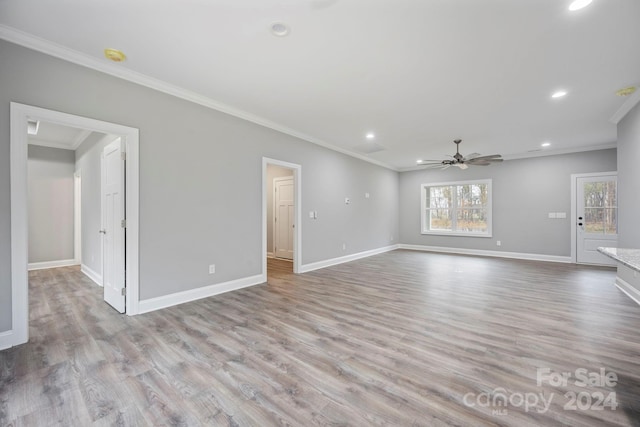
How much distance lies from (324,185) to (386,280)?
2.42 metres

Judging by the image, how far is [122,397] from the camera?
69.2 inches

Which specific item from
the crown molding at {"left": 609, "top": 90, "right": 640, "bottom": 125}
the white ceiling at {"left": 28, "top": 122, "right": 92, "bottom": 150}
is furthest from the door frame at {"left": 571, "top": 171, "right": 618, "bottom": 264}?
the white ceiling at {"left": 28, "top": 122, "right": 92, "bottom": 150}

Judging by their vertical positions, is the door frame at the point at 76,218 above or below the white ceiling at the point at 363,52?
below

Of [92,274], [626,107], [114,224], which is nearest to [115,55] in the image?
[114,224]

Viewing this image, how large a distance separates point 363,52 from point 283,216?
498 cm

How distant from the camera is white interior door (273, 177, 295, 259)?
693 cm

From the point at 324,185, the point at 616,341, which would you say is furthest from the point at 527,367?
the point at 324,185

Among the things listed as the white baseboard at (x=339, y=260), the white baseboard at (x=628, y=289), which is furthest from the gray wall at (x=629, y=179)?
the white baseboard at (x=339, y=260)

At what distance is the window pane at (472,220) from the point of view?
7688mm

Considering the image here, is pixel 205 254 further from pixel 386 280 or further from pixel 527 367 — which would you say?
pixel 527 367

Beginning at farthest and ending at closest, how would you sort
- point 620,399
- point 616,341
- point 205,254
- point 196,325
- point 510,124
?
point 510,124 < point 205,254 < point 196,325 < point 616,341 < point 620,399

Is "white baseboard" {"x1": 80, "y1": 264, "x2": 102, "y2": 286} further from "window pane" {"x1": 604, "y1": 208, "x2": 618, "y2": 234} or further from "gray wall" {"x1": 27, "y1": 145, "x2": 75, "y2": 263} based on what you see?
"window pane" {"x1": 604, "y1": 208, "x2": 618, "y2": 234}

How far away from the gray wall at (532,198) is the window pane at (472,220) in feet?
0.87

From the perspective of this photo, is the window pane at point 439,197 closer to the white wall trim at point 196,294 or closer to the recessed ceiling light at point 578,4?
the white wall trim at point 196,294
